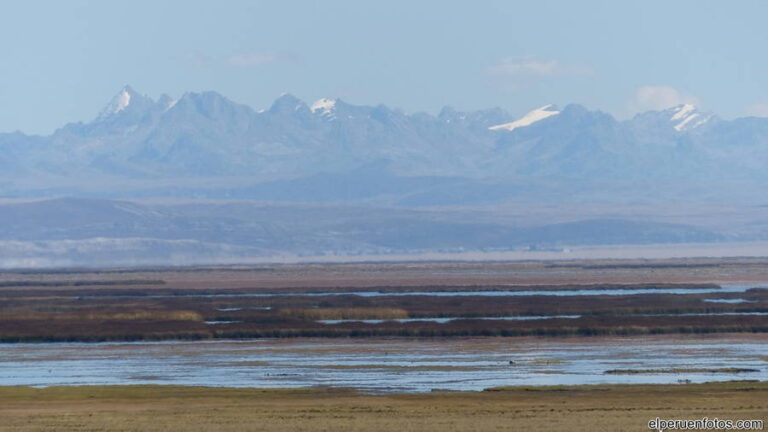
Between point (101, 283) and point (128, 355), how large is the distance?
7855 centimetres

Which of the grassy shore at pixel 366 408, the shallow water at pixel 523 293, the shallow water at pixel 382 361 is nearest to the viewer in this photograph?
the grassy shore at pixel 366 408

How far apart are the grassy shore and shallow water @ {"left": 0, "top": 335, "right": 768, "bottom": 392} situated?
102 inches

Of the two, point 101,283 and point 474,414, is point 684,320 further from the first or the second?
point 101,283

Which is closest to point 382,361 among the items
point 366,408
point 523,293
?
point 366,408

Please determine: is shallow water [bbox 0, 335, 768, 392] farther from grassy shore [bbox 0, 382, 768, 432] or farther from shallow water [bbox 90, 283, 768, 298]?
shallow water [bbox 90, 283, 768, 298]

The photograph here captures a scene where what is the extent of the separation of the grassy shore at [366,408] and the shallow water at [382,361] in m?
2.60

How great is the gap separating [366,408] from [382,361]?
1488 cm

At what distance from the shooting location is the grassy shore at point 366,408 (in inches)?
1738

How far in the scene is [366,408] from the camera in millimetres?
47406

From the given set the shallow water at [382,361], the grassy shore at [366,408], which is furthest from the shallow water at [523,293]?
the grassy shore at [366,408]

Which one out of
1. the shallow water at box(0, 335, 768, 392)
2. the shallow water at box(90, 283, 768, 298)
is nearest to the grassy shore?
the shallow water at box(0, 335, 768, 392)

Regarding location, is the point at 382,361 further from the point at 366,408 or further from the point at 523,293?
the point at 523,293

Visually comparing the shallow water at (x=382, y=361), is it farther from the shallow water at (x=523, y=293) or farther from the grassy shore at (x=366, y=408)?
the shallow water at (x=523, y=293)

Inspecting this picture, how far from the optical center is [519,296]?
105938 millimetres
